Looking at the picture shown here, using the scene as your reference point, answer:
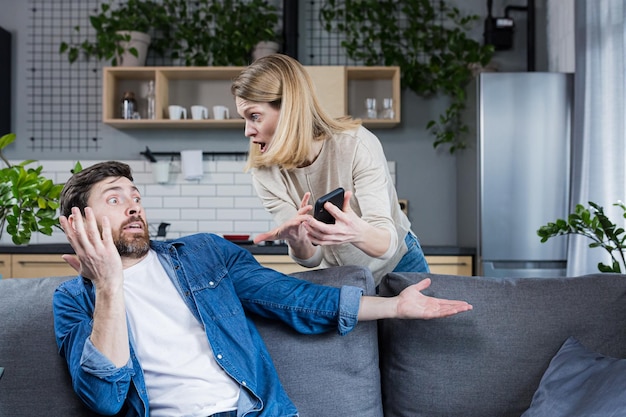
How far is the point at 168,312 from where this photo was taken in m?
1.84

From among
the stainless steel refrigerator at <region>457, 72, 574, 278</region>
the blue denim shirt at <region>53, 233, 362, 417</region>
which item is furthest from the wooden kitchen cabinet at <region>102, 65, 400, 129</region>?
the blue denim shirt at <region>53, 233, 362, 417</region>

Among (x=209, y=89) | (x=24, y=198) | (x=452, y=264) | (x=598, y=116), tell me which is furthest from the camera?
(x=209, y=89)

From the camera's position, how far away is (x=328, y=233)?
6.02ft

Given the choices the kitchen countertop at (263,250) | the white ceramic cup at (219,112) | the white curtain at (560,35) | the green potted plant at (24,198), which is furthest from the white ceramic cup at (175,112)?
the green potted plant at (24,198)

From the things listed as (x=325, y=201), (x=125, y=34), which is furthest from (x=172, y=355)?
(x=125, y=34)

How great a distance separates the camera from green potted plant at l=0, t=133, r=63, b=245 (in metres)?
2.03

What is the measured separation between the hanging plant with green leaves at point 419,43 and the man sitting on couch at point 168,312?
10.1 ft

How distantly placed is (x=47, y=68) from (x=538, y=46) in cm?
336

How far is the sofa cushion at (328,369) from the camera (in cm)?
189

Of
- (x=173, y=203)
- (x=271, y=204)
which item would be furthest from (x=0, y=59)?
(x=271, y=204)

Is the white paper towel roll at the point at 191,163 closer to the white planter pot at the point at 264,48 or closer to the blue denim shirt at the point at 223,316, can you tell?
the white planter pot at the point at 264,48

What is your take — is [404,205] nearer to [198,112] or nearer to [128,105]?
[198,112]

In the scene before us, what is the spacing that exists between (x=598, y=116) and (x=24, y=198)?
2.79 m

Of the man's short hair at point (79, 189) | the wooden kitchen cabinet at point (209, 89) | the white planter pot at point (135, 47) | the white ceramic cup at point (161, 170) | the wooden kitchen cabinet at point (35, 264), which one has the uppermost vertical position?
the white planter pot at point (135, 47)
